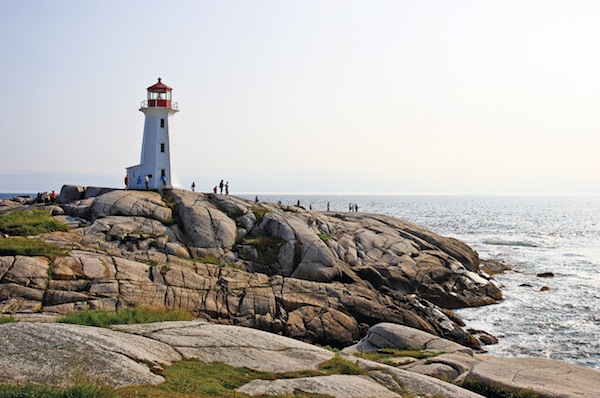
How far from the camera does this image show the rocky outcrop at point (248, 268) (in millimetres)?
27312

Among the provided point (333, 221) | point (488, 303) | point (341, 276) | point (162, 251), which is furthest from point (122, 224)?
point (488, 303)

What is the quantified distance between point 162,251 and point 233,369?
2457 cm

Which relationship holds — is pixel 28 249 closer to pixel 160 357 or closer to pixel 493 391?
pixel 160 357

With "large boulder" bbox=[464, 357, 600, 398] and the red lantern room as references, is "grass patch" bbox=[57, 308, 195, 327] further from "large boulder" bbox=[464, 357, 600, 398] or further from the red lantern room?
the red lantern room

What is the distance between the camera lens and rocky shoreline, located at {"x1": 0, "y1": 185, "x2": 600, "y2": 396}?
1064 inches

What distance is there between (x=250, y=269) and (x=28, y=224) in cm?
1503

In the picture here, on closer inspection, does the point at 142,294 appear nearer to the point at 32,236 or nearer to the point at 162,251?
the point at 162,251

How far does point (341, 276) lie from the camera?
37.1m

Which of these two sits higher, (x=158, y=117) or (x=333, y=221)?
(x=158, y=117)

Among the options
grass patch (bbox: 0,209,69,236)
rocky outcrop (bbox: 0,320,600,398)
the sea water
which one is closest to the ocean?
the sea water

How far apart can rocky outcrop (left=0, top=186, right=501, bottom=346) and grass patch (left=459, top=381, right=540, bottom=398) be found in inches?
594

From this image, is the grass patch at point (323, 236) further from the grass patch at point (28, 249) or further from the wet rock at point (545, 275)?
the wet rock at point (545, 275)

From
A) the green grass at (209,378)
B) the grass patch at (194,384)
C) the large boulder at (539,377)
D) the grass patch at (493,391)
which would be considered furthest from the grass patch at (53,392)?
the large boulder at (539,377)

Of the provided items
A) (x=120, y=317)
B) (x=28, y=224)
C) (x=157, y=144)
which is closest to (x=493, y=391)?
(x=120, y=317)
